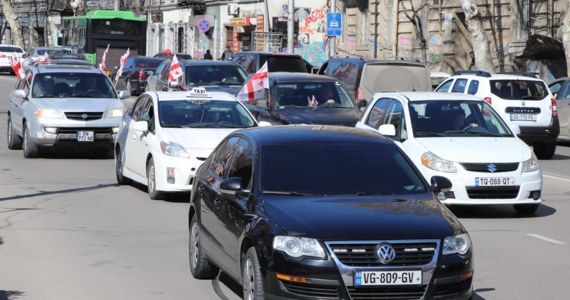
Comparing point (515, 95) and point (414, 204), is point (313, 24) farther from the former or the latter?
point (414, 204)

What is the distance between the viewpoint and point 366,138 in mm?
9125

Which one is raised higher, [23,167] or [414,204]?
[414,204]

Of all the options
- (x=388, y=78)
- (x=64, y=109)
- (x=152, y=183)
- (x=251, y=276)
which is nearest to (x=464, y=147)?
(x=152, y=183)

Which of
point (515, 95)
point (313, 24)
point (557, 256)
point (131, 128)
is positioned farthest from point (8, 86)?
point (557, 256)

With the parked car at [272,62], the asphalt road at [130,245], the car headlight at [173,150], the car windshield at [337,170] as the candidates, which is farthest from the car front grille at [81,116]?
the car windshield at [337,170]

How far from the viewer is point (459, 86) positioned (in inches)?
971

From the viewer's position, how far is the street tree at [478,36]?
132 feet

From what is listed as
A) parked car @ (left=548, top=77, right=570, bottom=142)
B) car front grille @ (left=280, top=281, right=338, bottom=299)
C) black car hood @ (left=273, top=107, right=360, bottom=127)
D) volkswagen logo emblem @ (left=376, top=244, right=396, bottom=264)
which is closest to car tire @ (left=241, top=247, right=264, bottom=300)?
car front grille @ (left=280, top=281, right=338, bottom=299)

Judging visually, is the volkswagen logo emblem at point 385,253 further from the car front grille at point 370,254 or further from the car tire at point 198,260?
the car tire at point 198,260

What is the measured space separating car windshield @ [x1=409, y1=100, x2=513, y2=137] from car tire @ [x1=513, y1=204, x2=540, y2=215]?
1058 millimetres

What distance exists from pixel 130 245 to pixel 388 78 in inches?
564

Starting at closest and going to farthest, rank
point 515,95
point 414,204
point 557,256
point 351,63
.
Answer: point 414,204 → point 557,256 → point 515,95 → point 351,63

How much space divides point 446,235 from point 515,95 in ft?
56.5

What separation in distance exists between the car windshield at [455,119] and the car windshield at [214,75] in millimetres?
12855
